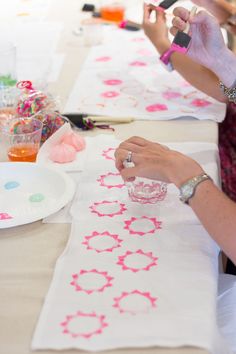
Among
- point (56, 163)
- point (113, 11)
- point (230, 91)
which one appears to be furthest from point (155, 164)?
point (113, 11)

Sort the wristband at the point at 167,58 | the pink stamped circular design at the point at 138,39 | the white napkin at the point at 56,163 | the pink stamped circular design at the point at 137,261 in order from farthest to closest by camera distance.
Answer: the pink stamped circular design at the point at 138,39 → the wristband at the point at 167,58 → the white napkin at the point at 56,163 → the pink stamped circular design at the point at 137,261

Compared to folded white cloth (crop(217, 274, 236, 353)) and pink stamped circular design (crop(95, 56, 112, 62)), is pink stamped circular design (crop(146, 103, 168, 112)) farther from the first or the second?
folded white cloth (crop(217, 274, 236, 353))

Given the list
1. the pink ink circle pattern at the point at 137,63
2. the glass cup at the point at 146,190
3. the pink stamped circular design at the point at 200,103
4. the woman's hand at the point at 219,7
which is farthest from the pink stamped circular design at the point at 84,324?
the woman's hand at the point at 219,7

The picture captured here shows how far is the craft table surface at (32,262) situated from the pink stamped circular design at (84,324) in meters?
0.03

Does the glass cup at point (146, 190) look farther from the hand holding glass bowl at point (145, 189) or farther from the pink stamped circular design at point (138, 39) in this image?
the pink stamped circular design at point (138, 39)

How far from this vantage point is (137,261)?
3.04 feet

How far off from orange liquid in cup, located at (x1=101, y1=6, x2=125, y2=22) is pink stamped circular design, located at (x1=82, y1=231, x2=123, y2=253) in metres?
1.41

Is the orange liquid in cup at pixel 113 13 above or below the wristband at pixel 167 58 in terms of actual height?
below

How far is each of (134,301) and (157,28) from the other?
109cm

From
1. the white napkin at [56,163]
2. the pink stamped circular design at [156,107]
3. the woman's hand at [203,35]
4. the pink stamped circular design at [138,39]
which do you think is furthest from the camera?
the pink stamped circular design at [138,39]

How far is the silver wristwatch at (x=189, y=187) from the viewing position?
3.25ft

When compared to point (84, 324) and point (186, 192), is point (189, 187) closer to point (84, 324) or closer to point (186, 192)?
point (186, 192)

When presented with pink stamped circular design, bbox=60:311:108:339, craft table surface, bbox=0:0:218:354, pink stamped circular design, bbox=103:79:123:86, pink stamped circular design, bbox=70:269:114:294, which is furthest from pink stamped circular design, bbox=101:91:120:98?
pink stamped circular design, bbox=60:311:108:339

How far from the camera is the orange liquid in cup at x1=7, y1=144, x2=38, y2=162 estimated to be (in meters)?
1.27
